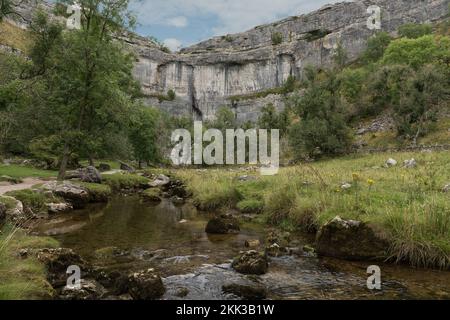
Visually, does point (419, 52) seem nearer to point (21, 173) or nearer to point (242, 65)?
point (21, 173)

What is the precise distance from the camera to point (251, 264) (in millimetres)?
8625

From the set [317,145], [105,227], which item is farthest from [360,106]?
[105,227]

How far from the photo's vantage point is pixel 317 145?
136 feet

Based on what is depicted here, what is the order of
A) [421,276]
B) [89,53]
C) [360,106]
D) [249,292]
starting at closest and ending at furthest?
[249,292], [421,276], [89,53], [360,106]

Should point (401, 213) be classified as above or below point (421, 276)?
above

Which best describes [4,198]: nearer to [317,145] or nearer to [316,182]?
[316,182]

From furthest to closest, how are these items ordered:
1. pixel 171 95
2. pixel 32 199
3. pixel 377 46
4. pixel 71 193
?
1. pixel 171 95
2. pixel 377 46
3. pixel 71 193
4. pixel 32 199

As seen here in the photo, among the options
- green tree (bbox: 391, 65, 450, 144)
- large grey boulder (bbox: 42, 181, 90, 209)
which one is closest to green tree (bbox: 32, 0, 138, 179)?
large grey boulder (bbox: 42, 181, 90, 209)

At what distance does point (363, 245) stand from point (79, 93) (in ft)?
74.3

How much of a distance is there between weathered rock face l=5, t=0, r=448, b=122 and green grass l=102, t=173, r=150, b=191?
79554 millimetres

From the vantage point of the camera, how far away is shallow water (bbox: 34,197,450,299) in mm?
7348

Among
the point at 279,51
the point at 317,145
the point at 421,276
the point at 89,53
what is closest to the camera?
the point at 421,276

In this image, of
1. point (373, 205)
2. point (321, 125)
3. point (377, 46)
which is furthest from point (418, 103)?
point (377, 46)

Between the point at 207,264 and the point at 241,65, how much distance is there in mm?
113156
